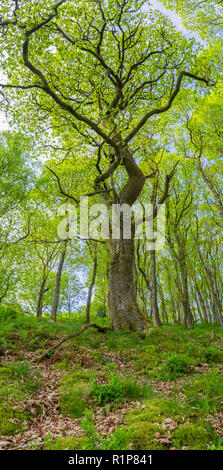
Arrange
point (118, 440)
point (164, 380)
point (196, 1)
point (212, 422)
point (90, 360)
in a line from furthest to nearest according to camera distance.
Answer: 1. point (196, 1)
2. point (90, 360)
3. point (164, 380)
4. point (212, 422)
5. point (118, 440)

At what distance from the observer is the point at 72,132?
36.5ft

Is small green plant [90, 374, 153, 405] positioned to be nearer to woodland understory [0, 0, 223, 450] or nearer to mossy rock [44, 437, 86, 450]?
woodland understory [0, 0, 223, 450]

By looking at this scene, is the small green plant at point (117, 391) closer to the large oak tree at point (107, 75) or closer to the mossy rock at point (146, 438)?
the mossy rock at point (146, 438)

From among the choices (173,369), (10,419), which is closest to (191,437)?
(10,419)

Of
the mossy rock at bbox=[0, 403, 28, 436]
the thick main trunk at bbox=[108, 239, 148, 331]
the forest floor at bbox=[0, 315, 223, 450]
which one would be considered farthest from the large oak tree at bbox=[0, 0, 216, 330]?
the mossy rock at bbox=[0, 403, 28, 436]

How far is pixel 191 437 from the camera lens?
142 inches

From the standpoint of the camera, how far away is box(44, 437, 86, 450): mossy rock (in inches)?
140

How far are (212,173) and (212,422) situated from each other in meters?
17.7

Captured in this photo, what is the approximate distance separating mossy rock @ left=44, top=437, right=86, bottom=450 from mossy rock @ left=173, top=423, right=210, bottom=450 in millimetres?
1262

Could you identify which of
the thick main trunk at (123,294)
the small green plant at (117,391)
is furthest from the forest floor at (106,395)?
the thick main trunk at (123,294)

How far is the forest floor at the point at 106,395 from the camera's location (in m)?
3.67

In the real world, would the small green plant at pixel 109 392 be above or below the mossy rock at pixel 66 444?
above
